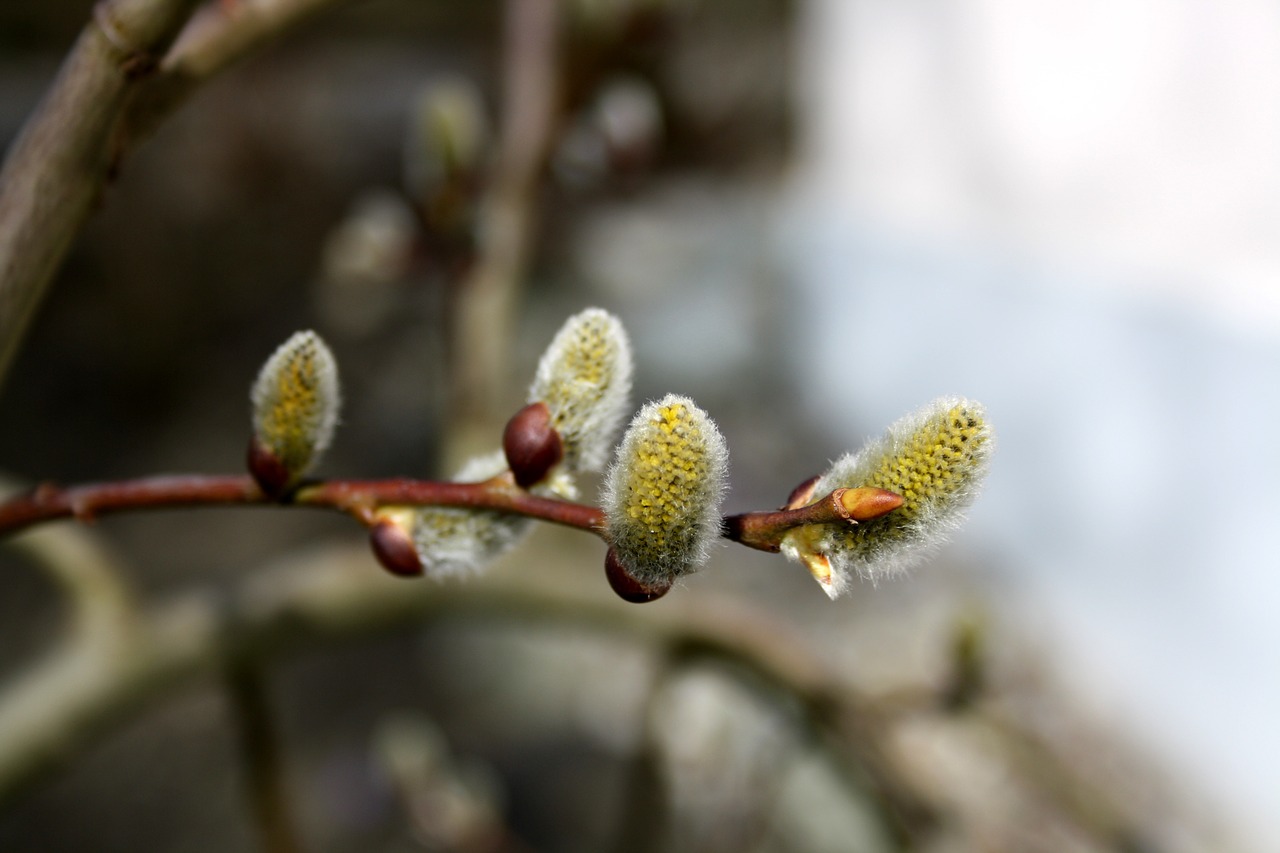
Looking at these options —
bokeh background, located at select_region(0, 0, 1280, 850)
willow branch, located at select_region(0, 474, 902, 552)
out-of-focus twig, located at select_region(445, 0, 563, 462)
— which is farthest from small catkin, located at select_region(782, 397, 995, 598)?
bokeh background, located at select_region(0, 0, 1280, 850)

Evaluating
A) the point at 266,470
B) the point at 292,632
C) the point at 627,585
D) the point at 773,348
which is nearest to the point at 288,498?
the point at 266,470

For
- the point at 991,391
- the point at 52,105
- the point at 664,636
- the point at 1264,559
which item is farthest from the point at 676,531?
the point at 991,391

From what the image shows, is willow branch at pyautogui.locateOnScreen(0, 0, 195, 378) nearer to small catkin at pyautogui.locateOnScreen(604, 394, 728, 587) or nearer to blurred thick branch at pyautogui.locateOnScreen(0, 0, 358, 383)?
blurred thick branch at pyautogui.locateOnScreen(0, 0, 358, 383)

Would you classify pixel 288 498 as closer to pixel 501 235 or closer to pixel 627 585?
pixel 627 585

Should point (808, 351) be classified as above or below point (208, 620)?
below

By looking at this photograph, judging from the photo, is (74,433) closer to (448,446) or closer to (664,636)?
(448,446)

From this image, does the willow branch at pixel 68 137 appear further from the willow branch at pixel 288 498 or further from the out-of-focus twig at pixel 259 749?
the out-of-focus twig at pixel 259 749
